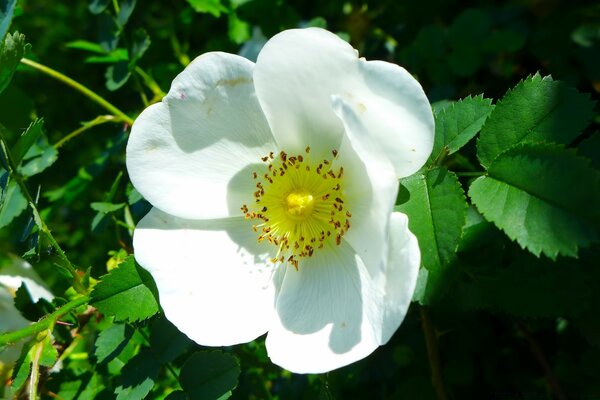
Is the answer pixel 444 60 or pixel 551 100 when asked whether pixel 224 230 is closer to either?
pixel 551 100

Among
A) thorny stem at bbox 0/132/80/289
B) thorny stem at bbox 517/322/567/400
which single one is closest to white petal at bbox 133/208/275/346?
thorny stem at bbox 0/132/80/289

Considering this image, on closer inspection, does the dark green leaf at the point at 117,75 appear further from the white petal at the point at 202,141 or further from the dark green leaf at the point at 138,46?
the white petal at the point at 202,141

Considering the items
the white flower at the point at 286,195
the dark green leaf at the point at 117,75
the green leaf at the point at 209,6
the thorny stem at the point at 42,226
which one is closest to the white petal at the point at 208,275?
the white flower at the point at 286,195

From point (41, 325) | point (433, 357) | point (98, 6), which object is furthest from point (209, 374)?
point (98, 6)

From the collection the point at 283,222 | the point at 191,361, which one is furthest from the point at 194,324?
the point at 283,222

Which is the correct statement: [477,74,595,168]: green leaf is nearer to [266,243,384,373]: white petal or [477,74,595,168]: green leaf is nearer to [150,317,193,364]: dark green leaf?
[266,243,384,373]: white petal

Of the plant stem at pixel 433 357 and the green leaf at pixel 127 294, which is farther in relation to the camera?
the plant stem at pixel 433 357
